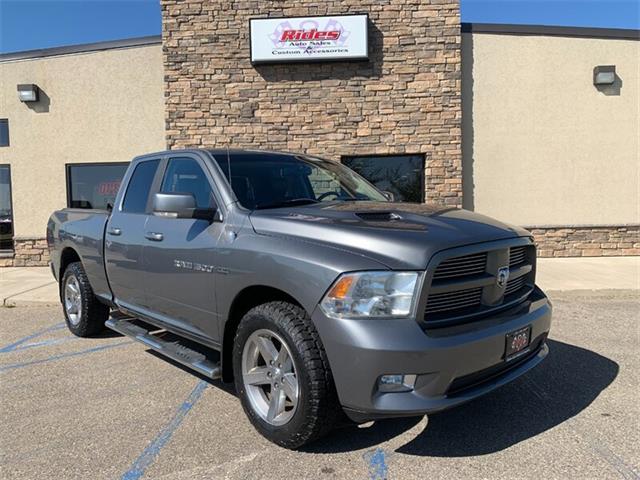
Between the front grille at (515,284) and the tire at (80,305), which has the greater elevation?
the front grille at (515,284)

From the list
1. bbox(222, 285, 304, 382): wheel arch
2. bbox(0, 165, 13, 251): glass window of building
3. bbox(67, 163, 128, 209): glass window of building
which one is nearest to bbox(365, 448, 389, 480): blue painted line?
bbox(222, 285, 304, 382): wheel arch

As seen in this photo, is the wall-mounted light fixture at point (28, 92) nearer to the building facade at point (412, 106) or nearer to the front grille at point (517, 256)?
the building facade at point (412, 106)

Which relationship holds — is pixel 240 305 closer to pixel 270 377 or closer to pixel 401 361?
pixel 270 377

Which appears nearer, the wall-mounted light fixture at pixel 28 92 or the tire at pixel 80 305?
the tire at pixel 80 305

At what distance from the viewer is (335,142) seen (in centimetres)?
1062

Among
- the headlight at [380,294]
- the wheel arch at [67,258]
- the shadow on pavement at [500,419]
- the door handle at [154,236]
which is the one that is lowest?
the shadow on pavement at [500,419]

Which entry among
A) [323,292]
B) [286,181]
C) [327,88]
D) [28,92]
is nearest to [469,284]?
[323,292]

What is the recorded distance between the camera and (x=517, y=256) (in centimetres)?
327

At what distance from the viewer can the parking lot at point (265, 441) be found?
9.07 feet

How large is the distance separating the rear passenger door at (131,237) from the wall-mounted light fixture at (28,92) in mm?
8200

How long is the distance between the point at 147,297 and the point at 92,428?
1136mm

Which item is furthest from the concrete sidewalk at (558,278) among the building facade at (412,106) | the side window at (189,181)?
the side window at (189,181)

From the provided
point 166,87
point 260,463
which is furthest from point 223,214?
point 166,87

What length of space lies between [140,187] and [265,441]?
8.77 ft
